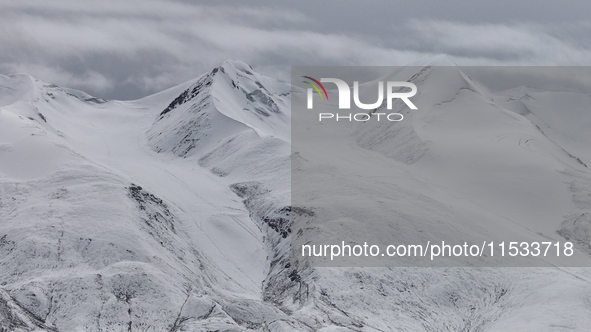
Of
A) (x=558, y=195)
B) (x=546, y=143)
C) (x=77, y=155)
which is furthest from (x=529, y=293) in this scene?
(x=546, y=143)

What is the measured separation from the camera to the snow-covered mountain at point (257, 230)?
2596 inches

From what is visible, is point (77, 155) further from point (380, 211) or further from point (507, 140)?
point (507, 140)

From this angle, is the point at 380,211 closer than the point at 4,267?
No

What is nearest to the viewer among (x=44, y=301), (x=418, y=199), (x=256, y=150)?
(x=44, y=301)

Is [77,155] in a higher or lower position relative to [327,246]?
higher

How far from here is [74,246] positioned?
247 ft

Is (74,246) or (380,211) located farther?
(380,211)

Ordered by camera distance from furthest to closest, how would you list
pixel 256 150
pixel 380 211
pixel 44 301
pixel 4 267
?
1. pixel 256 150
2. pixel 380 211
3. pixel 4 267
4. pixel 44 301

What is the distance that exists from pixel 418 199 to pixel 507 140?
54.8 m

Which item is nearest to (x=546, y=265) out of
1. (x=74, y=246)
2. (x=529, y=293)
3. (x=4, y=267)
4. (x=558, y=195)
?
(x=529, y=293)

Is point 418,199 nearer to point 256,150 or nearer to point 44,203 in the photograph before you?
point 256,150

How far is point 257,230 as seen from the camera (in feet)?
337

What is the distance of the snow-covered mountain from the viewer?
216 ft

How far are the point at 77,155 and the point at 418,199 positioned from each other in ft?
202
